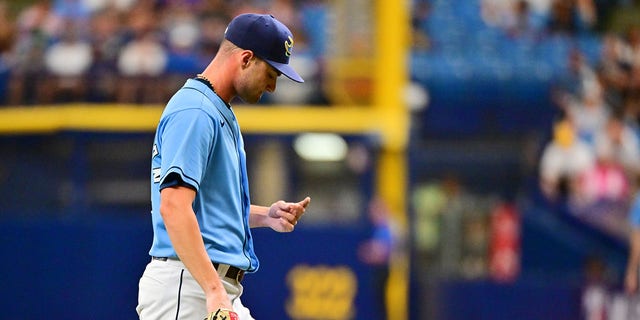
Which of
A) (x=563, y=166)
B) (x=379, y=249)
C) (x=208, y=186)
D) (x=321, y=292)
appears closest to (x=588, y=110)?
(x=563, y=166)

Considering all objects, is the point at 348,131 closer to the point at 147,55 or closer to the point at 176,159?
the point at 147,55

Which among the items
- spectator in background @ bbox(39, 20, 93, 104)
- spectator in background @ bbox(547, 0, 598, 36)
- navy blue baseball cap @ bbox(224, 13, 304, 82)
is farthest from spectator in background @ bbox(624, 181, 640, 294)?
navy blue baseball cap @ bbox(224, 13, 304, 82)

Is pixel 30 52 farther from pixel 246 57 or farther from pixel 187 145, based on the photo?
pixel 187 145

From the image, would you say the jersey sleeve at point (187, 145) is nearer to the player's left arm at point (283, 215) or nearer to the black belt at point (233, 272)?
the black belt at point (233, 272)

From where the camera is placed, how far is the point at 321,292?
1564 centimetres

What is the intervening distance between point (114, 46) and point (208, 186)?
11.6 m

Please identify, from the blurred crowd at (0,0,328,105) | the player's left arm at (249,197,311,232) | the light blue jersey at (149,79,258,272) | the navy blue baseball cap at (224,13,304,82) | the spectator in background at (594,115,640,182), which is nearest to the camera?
the light blue jersey at (149,79,258,272)

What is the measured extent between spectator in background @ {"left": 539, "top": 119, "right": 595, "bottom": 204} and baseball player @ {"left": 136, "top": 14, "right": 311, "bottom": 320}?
39.7 ft

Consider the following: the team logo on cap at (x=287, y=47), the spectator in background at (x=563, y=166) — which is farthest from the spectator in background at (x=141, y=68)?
the team logo on cap at (x=287, y=47)

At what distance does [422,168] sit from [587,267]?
109 inches

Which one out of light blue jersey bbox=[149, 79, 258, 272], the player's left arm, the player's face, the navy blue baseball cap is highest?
the navy blue baseball cap

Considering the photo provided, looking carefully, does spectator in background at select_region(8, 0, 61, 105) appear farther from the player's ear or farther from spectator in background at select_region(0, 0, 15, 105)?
the player's ear

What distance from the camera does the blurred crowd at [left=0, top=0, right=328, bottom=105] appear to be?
51.6 feet

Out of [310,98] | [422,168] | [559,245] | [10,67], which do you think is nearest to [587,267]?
[559,245]
